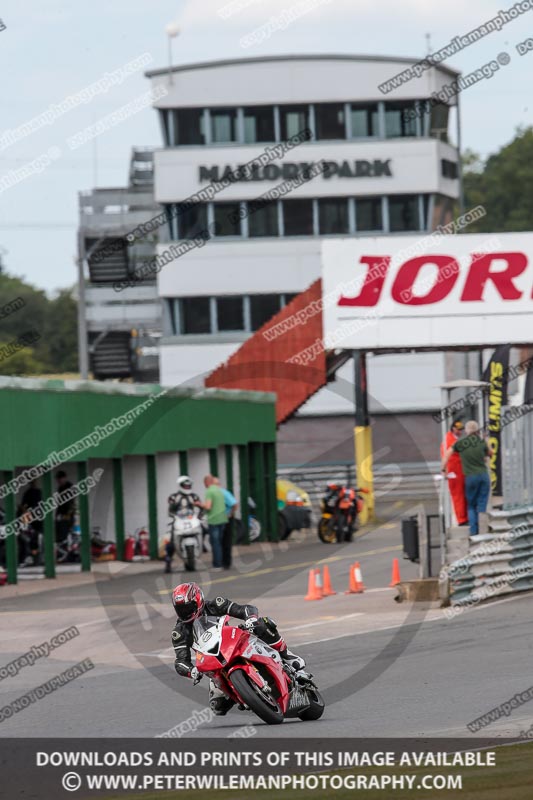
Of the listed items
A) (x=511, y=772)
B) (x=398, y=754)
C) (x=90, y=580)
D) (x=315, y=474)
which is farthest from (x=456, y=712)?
(x=315, y=474)

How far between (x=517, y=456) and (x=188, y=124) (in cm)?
4572

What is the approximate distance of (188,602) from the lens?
1137cm

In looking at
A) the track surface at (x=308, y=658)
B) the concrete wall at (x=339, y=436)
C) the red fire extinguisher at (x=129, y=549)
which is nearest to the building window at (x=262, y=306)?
the concrete wall at (x=339, y=436)

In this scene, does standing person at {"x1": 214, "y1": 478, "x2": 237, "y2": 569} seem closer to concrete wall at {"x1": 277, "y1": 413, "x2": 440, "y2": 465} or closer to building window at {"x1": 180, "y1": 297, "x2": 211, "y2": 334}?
concrete wall at {"x1": 277, "y1": 413, "x2": 440, "y2": 465}

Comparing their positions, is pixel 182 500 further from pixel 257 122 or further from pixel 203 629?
pixel 257 122

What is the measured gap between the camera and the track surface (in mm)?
11805

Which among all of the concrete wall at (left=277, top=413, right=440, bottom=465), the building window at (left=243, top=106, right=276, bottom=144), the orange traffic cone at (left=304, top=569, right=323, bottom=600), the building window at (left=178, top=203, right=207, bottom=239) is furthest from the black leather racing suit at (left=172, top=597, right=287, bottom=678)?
the building window at (left=243, top=106, right=276, bottom=144)

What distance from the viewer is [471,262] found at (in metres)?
39.2

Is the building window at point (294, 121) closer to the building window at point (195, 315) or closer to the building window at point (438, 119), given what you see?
the building window at point (438, 119)

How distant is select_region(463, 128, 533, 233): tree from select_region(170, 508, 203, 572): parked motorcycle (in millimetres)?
89827

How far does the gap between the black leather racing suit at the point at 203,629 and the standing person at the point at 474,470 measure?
1069cm

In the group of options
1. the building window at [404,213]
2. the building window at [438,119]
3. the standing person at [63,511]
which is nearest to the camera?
the standing person at [63,511]

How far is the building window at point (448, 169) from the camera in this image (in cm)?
6588

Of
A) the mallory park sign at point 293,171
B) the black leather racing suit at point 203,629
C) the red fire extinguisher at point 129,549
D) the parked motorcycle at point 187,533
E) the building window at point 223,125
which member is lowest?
the red fire extinguisher at point 129,549
